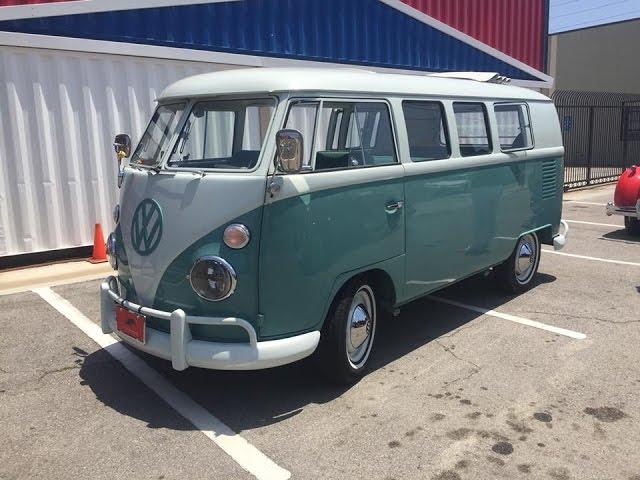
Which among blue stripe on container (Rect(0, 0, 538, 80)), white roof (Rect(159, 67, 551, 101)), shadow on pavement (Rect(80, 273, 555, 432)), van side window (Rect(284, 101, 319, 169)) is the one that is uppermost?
blue stripe on container (Rect(0, 0, 538, 80))

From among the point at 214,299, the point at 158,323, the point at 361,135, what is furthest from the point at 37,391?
the point at 361,135

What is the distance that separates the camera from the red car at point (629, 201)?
9234 mm

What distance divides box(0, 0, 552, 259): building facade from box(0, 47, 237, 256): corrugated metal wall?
13 mm

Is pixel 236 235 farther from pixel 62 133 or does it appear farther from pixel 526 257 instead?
pixel 62 133

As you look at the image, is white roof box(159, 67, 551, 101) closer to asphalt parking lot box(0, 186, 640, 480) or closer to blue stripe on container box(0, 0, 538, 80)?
asphalt parking lot box(0, 186, 640, 480)

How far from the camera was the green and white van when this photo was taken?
3.59 metres

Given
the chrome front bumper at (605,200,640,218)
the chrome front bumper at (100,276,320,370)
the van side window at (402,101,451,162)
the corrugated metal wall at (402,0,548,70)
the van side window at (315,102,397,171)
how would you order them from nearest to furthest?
the chrome front bumper at (100,276,320,370) → the van side window at (315,102,397,171) → the van side window at (402,101,451,162) → the chrome front bumper at (605,200,640,218) → the corrugated metal wall at (402,0,548,70)

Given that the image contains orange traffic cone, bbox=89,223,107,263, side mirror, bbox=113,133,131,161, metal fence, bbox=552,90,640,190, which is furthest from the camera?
metal fence, bbox=552,90,640,190

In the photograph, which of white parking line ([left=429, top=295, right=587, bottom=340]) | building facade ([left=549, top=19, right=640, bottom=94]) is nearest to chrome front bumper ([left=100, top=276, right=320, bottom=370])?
white parking line ([left=429, top=295, right=587, bottom=340])

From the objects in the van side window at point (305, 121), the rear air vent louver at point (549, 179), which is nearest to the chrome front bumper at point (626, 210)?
the rear air vent louver at point (549, 179)

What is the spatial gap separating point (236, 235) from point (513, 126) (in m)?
3.67

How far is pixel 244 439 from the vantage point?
3.53m

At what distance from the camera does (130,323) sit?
3.94 meters

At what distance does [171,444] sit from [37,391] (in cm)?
134
